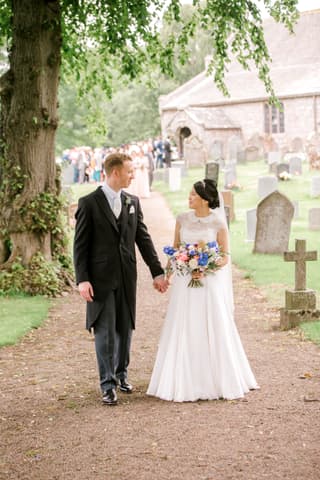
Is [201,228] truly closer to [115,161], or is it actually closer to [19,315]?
[115,161]

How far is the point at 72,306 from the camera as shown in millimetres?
11805

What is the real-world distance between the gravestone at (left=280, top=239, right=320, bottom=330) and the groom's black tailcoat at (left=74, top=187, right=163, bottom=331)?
3.48 m

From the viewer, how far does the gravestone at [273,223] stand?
600 inches

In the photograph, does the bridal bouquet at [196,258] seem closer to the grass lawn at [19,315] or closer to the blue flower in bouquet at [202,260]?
the blue flower in bouquet at [202,260]

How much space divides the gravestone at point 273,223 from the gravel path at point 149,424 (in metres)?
6.58

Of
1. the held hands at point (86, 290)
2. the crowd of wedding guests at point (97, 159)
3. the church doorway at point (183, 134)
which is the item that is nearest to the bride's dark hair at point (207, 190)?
the held hands at point (86, 290)

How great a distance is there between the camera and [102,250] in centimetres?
621

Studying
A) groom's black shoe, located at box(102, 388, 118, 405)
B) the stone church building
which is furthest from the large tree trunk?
the stone church building

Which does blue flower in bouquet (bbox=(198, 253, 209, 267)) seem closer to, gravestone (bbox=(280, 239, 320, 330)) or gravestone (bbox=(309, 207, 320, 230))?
gravestone (bbox=(280, 239, 320, 330))

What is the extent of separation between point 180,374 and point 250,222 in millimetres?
11352

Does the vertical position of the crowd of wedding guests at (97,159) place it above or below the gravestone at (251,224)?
above

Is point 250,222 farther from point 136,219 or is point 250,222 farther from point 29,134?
point 136,219

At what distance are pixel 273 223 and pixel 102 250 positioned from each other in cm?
974

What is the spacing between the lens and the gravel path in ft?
15.5
